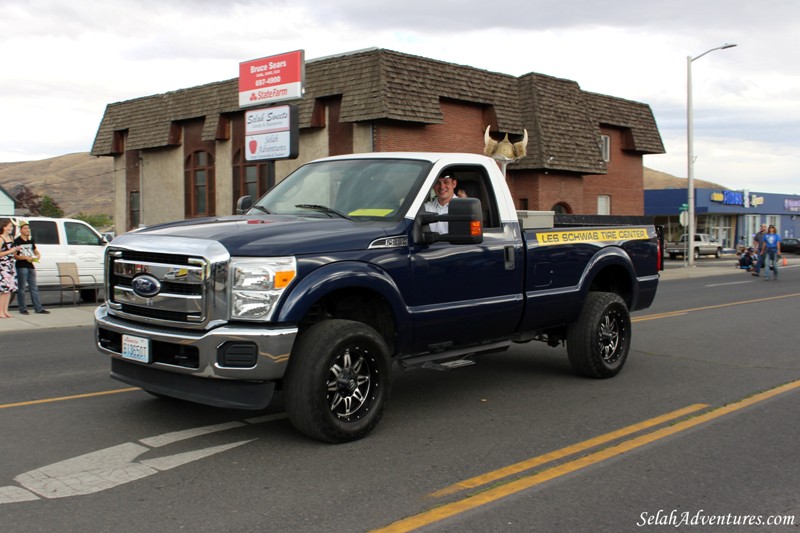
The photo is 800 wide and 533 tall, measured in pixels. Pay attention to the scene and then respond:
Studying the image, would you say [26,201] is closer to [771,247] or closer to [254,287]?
[771,247]

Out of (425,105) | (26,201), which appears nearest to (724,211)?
(425,105)

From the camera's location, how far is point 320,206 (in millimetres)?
6582

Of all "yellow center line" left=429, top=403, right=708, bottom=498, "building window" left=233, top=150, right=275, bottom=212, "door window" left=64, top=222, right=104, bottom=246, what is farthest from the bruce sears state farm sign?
"yellow center line" left=429, top=403, right=708, bottom=498

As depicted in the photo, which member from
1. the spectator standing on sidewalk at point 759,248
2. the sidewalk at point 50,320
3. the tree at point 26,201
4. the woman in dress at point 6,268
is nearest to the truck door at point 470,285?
the sidewalk at point 50,320

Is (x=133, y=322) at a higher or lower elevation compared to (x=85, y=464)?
higher

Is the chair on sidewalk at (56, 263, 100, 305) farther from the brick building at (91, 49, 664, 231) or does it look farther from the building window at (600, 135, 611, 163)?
the building window at (600, 135, 611, 163)

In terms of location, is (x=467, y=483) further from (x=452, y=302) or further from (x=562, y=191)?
(x=562, y=191)

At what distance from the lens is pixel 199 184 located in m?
34.5

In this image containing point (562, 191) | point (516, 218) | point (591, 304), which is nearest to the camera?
point (516, 218)

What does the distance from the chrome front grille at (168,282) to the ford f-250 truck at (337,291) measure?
0.04 ft

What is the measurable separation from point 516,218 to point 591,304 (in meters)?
1.38

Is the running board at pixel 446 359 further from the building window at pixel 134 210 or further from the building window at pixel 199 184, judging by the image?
the building window at pixel 134 210

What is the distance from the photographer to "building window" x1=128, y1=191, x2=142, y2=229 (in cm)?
3817

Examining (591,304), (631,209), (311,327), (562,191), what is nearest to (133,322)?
(311,327)
